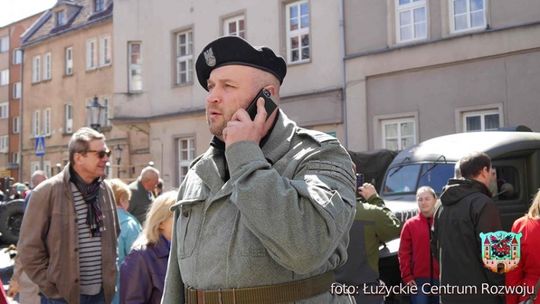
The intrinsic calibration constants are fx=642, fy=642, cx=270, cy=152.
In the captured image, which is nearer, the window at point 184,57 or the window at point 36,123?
the window at point 184,57

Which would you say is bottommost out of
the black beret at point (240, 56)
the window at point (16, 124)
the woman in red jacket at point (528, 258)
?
the woman in red jacket at point (528, 258)

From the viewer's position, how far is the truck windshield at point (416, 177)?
31.3ft

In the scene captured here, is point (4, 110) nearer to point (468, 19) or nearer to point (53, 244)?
point (468, 19)

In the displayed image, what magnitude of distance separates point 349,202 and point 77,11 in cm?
3610

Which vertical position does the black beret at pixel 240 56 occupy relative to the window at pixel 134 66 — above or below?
below

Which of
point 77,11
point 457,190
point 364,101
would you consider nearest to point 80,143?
point 457,190

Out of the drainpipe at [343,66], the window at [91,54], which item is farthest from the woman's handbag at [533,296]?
the window at [91,54]

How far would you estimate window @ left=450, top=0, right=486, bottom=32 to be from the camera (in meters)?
15.6

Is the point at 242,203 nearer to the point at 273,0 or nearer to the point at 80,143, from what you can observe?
the point at 80,143

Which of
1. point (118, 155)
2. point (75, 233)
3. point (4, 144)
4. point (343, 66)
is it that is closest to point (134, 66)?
point (118, 155)

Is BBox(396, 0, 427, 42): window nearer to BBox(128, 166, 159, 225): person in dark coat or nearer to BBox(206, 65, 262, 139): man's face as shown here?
BBox(128, 166, 159, 225): person in dark coat

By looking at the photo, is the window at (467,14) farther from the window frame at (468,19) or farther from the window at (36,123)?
the window at (36,123)

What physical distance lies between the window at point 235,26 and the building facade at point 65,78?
829cm

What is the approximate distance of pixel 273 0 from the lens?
20281 mm
